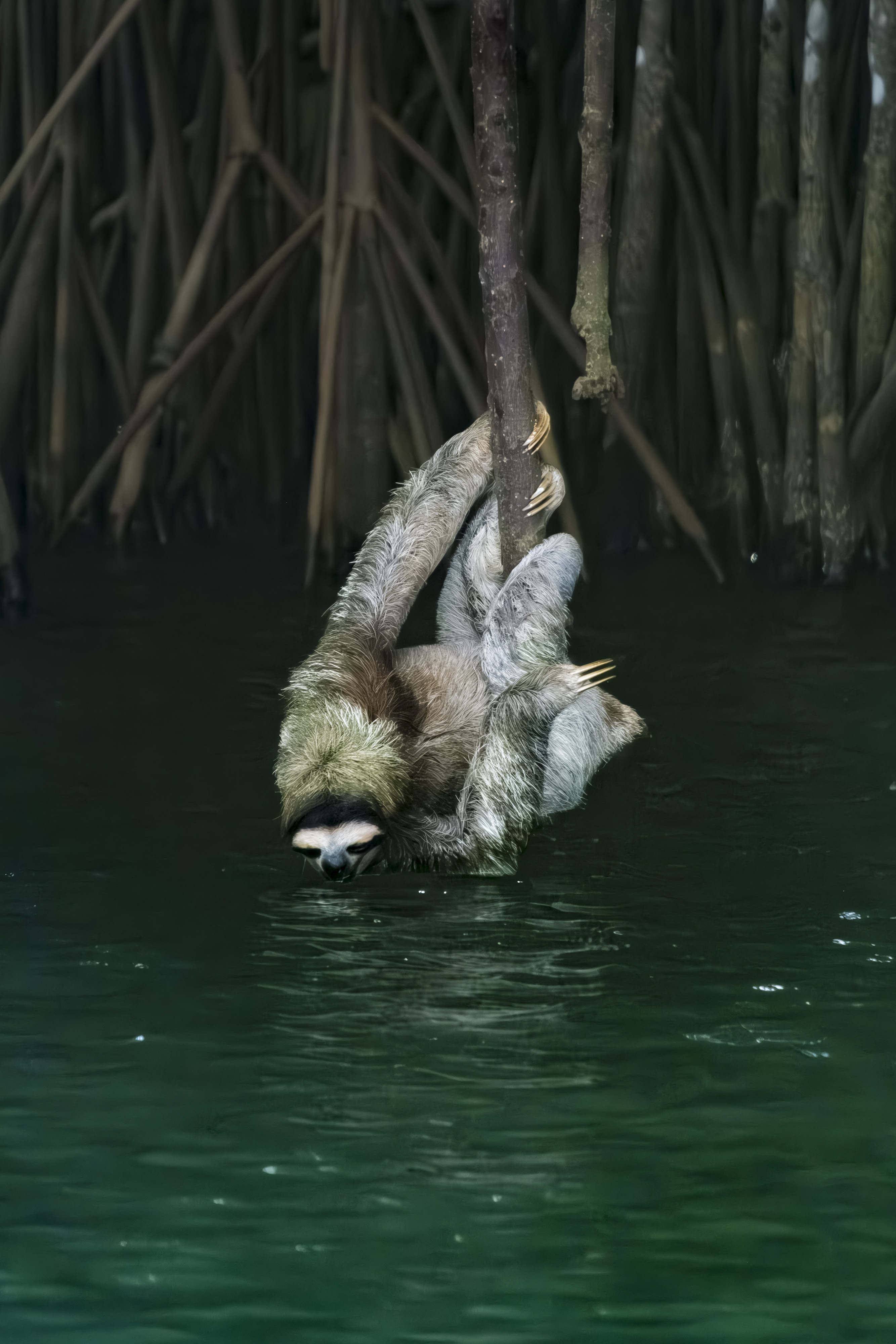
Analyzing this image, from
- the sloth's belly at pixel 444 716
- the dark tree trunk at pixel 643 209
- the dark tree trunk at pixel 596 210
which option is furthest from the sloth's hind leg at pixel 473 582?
the dark tree trunk at pixel 643 209

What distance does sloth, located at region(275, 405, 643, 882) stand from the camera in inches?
176

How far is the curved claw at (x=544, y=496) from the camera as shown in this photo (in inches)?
182

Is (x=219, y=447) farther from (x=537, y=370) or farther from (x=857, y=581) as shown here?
(x=857, y=581)

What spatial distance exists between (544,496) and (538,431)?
0.60ft

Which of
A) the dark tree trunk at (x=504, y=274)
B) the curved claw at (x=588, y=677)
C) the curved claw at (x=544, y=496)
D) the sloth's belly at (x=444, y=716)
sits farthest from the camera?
the sloth's belly at (x=444, y=716)

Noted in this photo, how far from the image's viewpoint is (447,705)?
197 inches

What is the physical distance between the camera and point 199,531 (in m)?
9.29

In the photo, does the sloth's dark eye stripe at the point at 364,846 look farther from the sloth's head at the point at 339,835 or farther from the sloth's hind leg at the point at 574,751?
the sloth's hind leg at the point at 574,751

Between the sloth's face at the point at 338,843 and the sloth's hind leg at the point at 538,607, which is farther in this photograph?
the sloth's hind leg at the point at 538,607

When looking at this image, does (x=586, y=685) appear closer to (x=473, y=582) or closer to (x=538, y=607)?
(x=538, y=607)

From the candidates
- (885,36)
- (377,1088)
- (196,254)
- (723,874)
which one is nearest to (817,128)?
(885,36)

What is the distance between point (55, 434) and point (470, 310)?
6.91ft

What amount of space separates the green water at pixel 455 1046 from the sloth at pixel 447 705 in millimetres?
157

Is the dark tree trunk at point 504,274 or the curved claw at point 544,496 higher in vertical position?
the dark tree trunk at point 504,274
